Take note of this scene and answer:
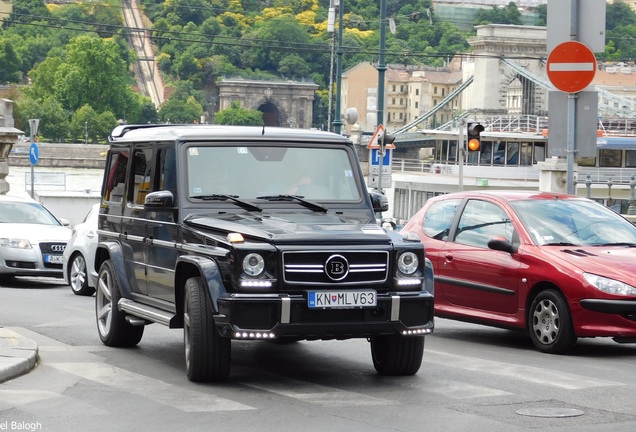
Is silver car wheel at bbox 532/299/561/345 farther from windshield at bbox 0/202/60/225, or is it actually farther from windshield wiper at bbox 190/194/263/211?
windshield at bbox 0/202/60/225

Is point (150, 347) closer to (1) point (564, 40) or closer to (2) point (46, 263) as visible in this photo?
(1) point (564, 40)

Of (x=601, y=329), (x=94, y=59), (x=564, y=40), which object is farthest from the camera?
(x=94, y=59)

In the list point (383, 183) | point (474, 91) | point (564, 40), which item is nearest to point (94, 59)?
point (474, 91)

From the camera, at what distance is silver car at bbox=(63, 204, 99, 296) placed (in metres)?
20.8

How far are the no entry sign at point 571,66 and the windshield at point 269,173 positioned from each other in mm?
4779

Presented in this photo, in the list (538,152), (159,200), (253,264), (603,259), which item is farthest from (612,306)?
(538,152)

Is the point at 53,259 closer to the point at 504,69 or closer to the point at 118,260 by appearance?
the point at 118,260

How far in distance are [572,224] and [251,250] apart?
15.2 feet

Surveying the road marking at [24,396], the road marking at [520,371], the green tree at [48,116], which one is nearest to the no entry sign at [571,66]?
the road marking at [520,371]

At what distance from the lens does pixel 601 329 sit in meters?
12.4

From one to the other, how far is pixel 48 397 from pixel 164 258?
76.8 inches

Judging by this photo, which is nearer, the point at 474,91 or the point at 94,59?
the point at 474,91

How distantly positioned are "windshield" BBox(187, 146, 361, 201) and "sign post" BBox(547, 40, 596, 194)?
4.78m

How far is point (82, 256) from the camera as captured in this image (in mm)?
21094
